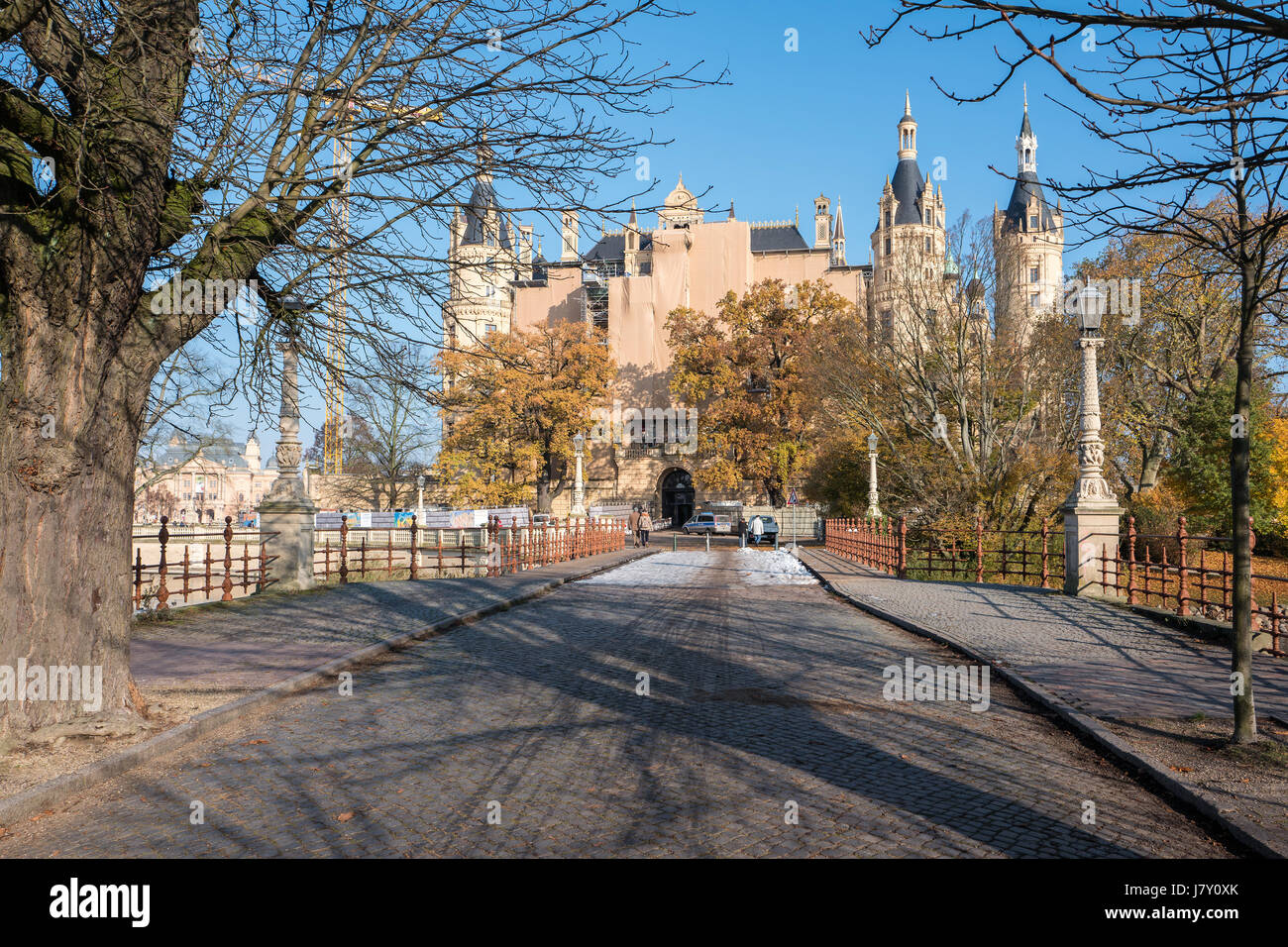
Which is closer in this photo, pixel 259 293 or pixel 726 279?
pixel 259 293

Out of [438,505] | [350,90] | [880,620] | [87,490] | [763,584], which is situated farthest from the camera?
[438,505]

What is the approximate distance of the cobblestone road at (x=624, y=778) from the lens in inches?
169

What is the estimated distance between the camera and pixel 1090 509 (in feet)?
48.6

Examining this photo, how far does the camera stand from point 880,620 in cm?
1403

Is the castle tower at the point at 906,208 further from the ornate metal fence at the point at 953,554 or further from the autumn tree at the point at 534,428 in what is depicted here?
the ornate metal fence at the point at 953,554

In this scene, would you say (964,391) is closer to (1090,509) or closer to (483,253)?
(1090,509)

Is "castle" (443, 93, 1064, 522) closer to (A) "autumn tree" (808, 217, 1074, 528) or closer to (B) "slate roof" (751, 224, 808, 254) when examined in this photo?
(B) "slate roof" (751, 224, 808, 254)

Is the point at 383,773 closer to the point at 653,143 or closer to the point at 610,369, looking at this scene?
the point at 653,143

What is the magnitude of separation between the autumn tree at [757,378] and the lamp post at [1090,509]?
3659 cm

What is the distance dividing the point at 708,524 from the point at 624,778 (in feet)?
171

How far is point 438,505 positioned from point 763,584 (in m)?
48.9

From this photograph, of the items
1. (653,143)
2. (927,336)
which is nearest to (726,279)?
(927,336)
